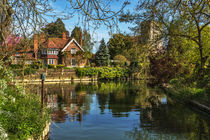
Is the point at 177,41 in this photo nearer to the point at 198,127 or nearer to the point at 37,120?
the point at 198,127

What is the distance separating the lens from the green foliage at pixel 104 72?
4231 centimetres

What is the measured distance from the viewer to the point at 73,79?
4141cm

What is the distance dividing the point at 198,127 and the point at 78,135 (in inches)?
214

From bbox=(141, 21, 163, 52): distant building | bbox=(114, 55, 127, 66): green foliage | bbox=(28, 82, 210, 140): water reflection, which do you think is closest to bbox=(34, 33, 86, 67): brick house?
bbox=(114, 55, 127, 66): green foliage

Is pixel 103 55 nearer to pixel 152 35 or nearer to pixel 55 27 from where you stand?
pixel 152 35

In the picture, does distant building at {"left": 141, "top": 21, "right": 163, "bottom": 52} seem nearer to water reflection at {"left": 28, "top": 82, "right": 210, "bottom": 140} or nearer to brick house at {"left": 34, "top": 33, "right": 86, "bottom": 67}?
water reflection at {"left": 28, "top": 82, "right": 210, "bottom": 140}

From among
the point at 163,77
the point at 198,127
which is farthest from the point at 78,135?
the point at 163,77

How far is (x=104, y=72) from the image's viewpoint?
44156 mm

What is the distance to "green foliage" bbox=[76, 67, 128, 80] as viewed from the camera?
42312 mm

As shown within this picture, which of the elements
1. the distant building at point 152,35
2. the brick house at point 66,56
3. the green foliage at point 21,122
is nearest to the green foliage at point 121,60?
the brick house at point 66,56

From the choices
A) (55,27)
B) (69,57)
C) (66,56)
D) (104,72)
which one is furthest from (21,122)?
(69,57)

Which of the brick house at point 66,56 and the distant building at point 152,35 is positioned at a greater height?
the brick house at point 66,56

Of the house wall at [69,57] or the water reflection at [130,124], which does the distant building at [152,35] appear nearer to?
the water reflection at [130,124]

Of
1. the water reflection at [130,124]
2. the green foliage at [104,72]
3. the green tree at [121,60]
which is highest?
the green tree at [121,60]
